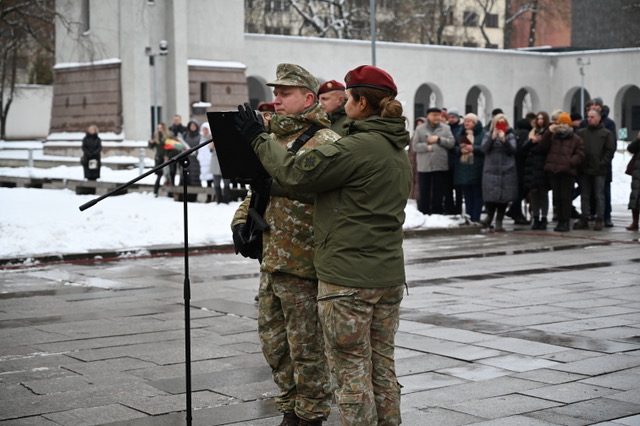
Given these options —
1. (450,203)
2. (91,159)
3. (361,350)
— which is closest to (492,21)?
(91,159)

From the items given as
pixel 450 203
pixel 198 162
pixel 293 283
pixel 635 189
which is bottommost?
pixel 450 203

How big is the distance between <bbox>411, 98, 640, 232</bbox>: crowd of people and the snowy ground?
69 centimetres

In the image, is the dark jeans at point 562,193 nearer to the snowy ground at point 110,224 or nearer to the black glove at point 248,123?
the snowy ground at point 110,224

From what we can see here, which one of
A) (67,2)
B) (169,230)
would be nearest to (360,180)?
(169,230)

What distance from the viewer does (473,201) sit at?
21.0 meters

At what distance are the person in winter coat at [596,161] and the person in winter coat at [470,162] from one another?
1.74m

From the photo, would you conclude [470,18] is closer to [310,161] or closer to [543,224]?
[543,224]

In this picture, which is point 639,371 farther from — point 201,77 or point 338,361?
point 201,77

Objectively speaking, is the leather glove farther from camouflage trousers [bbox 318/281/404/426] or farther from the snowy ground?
the snowy ground

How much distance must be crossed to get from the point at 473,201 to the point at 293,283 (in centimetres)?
1485

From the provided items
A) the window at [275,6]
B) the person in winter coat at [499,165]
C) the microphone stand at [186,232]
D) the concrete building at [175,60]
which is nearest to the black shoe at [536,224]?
the person in winter coat at [499,165]

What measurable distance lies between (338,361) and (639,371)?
11.1ft

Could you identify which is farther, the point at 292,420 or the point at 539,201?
the point at 539,201

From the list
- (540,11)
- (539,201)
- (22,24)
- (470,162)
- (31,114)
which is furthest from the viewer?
(540,11)
